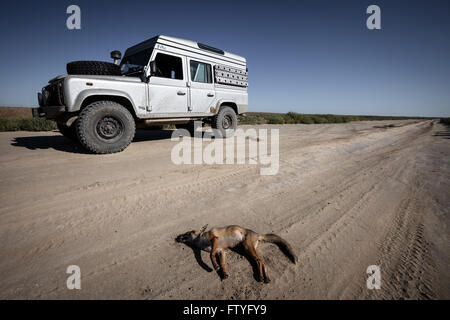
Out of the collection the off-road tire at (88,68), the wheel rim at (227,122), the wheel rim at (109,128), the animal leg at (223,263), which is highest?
the off-road tire at (88,68)

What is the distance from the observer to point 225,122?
6.21 m

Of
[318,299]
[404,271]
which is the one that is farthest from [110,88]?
[404,271]

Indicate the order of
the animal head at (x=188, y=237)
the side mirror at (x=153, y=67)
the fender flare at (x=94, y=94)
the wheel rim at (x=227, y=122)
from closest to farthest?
the animal head at (x=188, y=237) → the fender flare at (x=94, y=94) → the side mirror at (x=153, y=67) → the wheel rim at (x=227, y=122)

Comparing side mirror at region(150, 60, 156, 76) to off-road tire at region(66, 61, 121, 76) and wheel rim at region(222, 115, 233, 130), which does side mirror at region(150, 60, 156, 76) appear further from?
wheel rim at region(222, 115, 233, 130)

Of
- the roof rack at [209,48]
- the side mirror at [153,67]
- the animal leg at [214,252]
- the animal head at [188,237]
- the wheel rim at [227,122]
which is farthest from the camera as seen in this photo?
the wheel rim at [227,122]

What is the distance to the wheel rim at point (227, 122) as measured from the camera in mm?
6145

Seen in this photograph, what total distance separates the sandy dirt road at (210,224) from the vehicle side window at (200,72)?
3107mm

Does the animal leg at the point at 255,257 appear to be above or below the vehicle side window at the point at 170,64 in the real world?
below

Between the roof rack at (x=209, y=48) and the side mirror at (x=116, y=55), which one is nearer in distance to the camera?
the side mirror at (x=116, y=55)

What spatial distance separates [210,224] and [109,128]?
319 cm

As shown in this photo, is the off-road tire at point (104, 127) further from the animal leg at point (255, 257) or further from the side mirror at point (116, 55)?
the animal leg at point (255, 257)

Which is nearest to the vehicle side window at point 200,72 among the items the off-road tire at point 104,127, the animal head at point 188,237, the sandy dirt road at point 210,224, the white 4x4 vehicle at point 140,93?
the white 4x4 vehicle at point 140,93

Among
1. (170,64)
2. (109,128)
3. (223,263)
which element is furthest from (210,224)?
(170,64)

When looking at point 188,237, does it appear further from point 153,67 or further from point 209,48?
point 209,48
